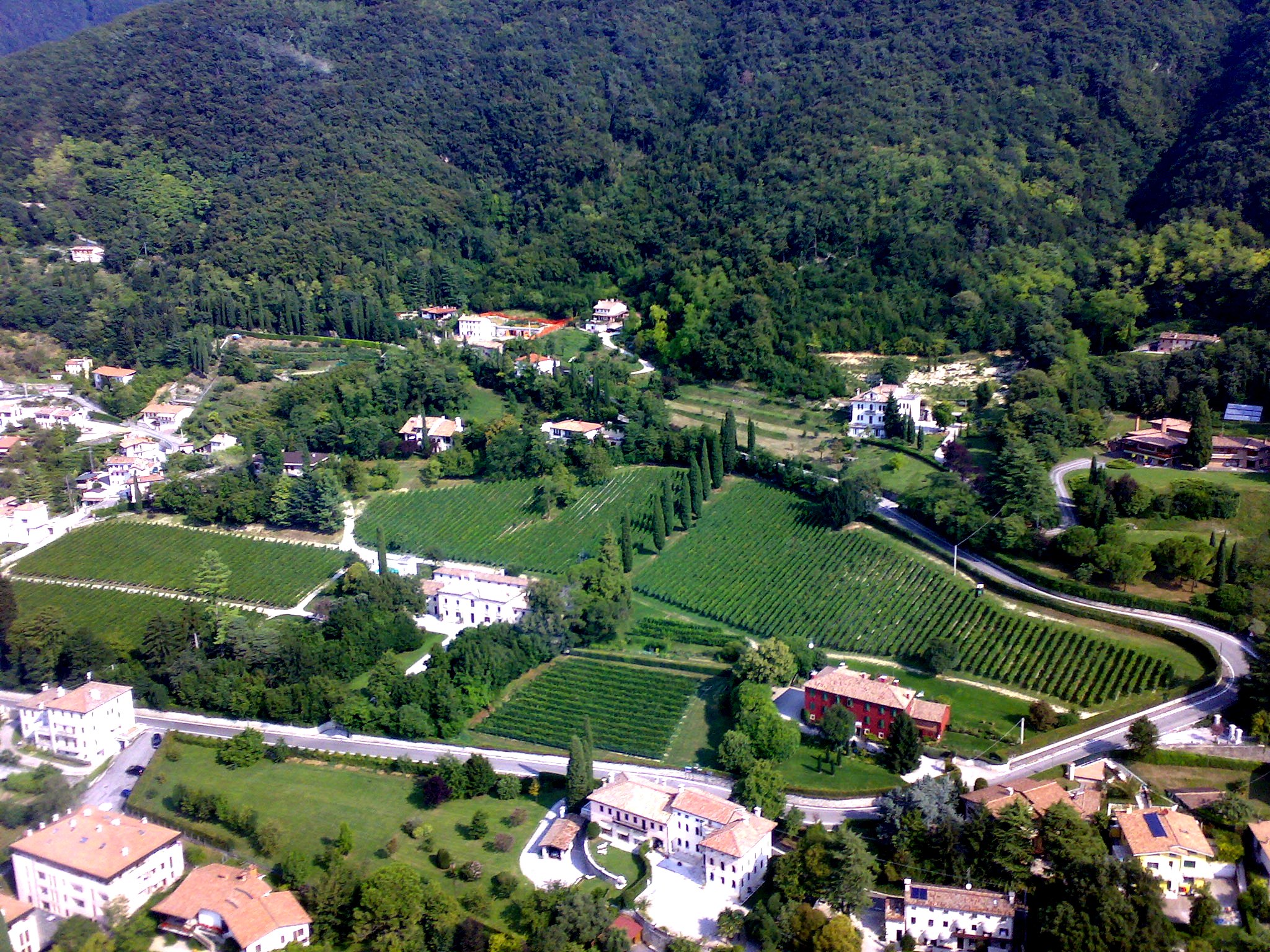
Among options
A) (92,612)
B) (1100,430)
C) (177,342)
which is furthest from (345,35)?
(1100,430)

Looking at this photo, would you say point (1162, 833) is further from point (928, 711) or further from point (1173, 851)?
point (928, 711)

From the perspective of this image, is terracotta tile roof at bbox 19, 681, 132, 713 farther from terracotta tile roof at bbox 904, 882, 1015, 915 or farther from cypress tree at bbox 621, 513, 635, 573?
terracotta tile roof at bbox 904, 882, 1015, 915

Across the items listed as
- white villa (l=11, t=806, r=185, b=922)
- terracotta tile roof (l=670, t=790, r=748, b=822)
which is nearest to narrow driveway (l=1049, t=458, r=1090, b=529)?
terracotta tile roof (l=670, t=790, r=748, b=822)

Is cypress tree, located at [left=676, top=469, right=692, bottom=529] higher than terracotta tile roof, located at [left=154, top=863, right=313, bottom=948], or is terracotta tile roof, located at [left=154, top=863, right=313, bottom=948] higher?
cypress tree, located at [left=676, top=469, right=692, bottom=529]

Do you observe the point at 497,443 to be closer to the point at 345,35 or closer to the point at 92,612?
the point at 92,612

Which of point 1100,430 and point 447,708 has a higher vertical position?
point 1100,430
